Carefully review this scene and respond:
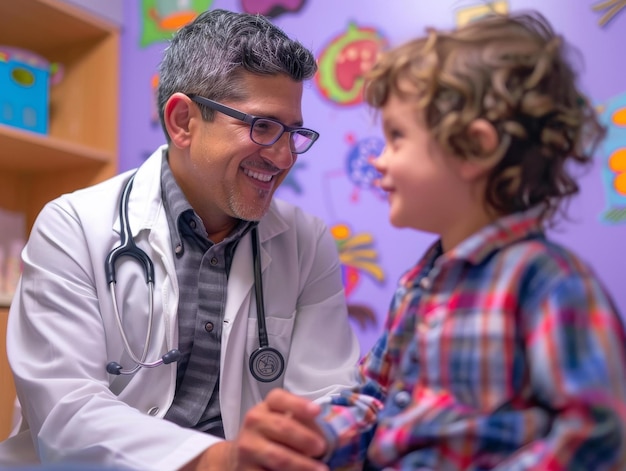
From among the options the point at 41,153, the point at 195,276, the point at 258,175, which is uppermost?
the point at 41,153

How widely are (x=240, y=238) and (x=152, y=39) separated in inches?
48.8

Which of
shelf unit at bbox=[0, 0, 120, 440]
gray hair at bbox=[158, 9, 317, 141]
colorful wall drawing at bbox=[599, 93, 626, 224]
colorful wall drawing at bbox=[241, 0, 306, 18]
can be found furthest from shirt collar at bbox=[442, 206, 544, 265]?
shelf unit at bbox=[0, 0, 120, 440]

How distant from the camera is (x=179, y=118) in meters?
1.59

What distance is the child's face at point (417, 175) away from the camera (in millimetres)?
877

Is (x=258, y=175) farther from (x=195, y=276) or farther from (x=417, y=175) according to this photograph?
(x=417, y=175)

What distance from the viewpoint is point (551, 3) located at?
72.7 inches

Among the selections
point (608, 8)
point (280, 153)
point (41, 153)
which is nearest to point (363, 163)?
point (280, 153)

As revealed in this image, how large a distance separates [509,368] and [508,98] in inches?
12.5

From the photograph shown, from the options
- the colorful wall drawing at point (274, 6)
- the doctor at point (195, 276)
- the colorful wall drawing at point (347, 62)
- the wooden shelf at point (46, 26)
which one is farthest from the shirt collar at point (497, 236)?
the wooden shelf at point (46, 26)

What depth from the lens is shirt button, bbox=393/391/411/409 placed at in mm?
860

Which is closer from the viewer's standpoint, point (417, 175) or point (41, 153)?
point (417, 175)

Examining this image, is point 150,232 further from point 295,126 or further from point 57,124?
point 57,124

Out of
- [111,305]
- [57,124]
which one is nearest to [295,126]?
[111,305]

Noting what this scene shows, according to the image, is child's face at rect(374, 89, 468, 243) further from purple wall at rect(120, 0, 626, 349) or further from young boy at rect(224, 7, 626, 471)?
purple wall at rect(120, 0, 626, 349)
